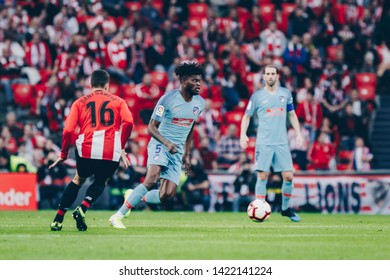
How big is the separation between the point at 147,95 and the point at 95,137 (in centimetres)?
1181

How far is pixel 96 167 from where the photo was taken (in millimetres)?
13086

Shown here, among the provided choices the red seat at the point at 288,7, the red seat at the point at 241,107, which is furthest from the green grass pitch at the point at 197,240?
the red seat at the point at 288,7

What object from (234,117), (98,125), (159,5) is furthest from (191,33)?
(98,125)

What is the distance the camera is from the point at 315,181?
21750 millimetres

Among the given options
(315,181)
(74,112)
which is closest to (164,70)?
(315,181)

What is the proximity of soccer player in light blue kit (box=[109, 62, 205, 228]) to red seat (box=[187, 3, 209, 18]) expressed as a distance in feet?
50.5

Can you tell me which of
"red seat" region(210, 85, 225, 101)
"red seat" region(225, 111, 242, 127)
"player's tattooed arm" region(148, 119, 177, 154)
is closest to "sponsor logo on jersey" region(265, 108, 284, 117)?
"player's tattooed arm" region(148, 119, 177, 154)

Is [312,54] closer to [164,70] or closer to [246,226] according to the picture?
[164,70]

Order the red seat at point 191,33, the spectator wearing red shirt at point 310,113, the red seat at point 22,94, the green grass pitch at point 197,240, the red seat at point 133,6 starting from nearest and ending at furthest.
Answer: the green grass pitch at point 197,240 → the spectator wearing red shirt at point 310,113 → the red seat at point 22,94 → the red seat at point 191,33 → the red seat at point 133,6

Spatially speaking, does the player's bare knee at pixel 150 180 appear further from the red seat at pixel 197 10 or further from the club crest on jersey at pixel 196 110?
the red seat at pixel 197 10

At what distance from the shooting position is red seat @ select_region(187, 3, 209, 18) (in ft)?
96.4

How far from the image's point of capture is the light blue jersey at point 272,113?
16.7m

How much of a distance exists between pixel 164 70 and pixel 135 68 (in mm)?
803

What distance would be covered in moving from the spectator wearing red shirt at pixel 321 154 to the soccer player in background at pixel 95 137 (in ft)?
35.3
